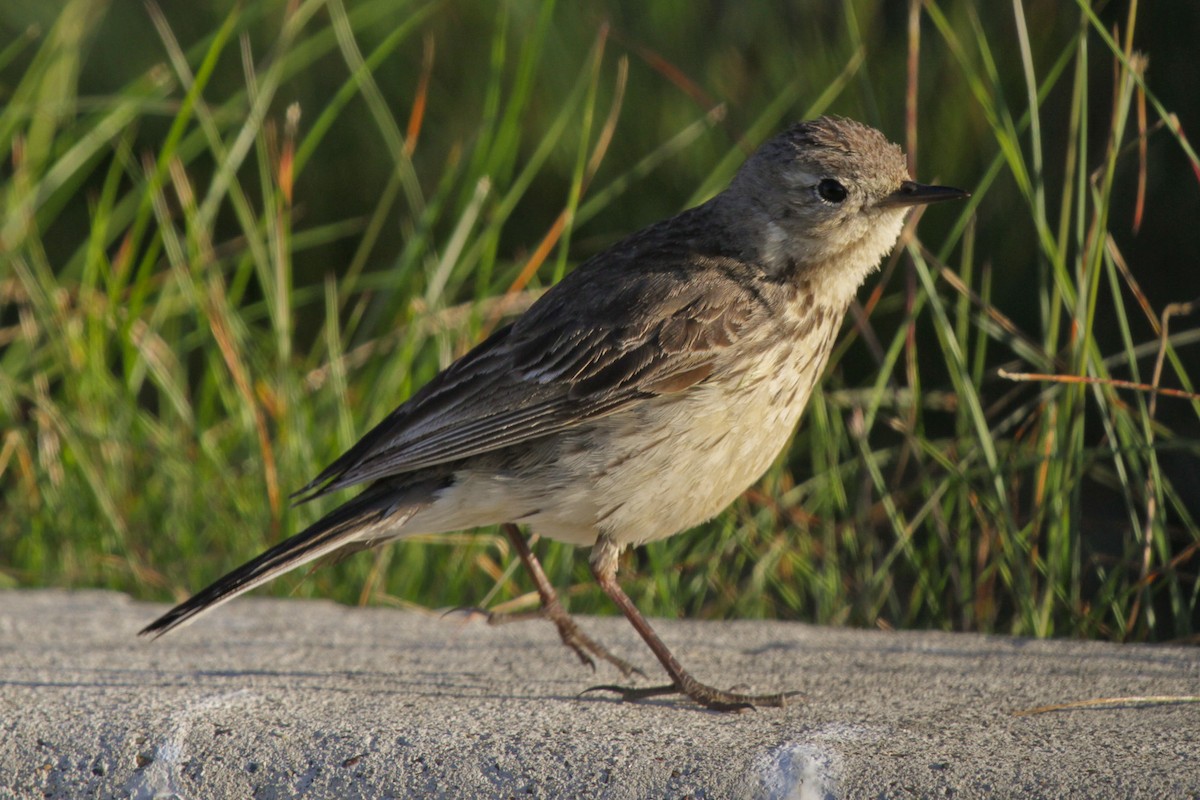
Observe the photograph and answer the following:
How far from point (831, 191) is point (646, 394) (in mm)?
739

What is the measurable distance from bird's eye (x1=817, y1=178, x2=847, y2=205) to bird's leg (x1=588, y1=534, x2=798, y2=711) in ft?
3.52

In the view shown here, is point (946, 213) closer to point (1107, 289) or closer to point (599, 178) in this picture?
point (1107, 289)

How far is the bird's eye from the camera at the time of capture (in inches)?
156

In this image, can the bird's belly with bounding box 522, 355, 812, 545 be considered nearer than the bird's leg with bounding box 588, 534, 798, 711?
No

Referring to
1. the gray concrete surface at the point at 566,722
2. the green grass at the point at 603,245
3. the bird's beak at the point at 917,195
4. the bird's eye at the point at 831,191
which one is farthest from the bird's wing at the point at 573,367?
the green grass at the point at 603,245

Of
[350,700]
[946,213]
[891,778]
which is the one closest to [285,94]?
[946,213]

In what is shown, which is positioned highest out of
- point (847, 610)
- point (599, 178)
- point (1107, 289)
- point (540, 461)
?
point (599, 178)

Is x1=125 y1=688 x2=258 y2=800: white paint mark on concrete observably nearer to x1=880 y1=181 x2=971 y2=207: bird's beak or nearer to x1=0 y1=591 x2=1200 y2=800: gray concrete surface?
x1=0 y1=591 x2=1200 y2=800: gray concrete surface

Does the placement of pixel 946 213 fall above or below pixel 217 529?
above

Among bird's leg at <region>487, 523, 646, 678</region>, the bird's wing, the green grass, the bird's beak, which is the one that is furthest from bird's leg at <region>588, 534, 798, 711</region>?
the bird's beak

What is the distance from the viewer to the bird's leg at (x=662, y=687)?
3562 mm

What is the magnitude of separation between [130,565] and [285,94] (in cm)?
305

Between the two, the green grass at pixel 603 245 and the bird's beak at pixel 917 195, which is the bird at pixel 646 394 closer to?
the bird's beak at pixel 917 195

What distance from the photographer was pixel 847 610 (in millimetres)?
4754
